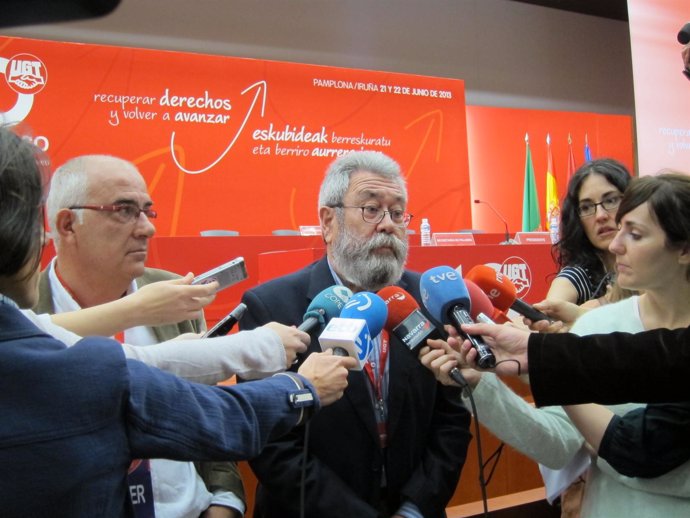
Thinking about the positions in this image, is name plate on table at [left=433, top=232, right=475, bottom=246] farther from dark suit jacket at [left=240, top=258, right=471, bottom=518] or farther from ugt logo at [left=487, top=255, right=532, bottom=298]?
dark suit jacket at [left=240, top=258, right=471, bottom=518]

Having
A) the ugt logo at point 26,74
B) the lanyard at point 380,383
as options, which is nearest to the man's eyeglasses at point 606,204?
the lanyard at point 380,383

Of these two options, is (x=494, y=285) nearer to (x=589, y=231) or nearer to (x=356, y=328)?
(x=356, y=328)

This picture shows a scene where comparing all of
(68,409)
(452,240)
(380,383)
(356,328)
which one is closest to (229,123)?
(452,240)

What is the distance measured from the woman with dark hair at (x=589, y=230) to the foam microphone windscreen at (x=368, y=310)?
1.27 meters

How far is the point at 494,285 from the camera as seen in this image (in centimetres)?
161

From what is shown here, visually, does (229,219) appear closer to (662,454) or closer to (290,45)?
(290,45)

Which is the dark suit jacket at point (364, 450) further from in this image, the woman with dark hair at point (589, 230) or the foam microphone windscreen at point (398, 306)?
the woman with dark hair at point (589, 230)

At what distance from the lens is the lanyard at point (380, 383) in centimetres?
169

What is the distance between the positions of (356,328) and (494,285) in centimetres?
49

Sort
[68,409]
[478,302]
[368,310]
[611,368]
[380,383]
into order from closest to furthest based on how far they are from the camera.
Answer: [68,409], [611,368], [368,310], [478,302], [380,383]

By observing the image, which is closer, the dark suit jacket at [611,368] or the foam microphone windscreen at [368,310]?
the dark suit jacket at [611,368]

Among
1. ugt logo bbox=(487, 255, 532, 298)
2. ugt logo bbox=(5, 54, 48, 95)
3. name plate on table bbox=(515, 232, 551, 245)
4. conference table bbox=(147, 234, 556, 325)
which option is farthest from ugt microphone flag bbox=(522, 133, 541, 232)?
ugt logo bbox=(5, 54, 48, 95)

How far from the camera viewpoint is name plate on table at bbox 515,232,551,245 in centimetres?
455

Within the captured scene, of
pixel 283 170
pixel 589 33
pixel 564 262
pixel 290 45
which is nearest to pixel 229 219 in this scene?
pixel 283 170
